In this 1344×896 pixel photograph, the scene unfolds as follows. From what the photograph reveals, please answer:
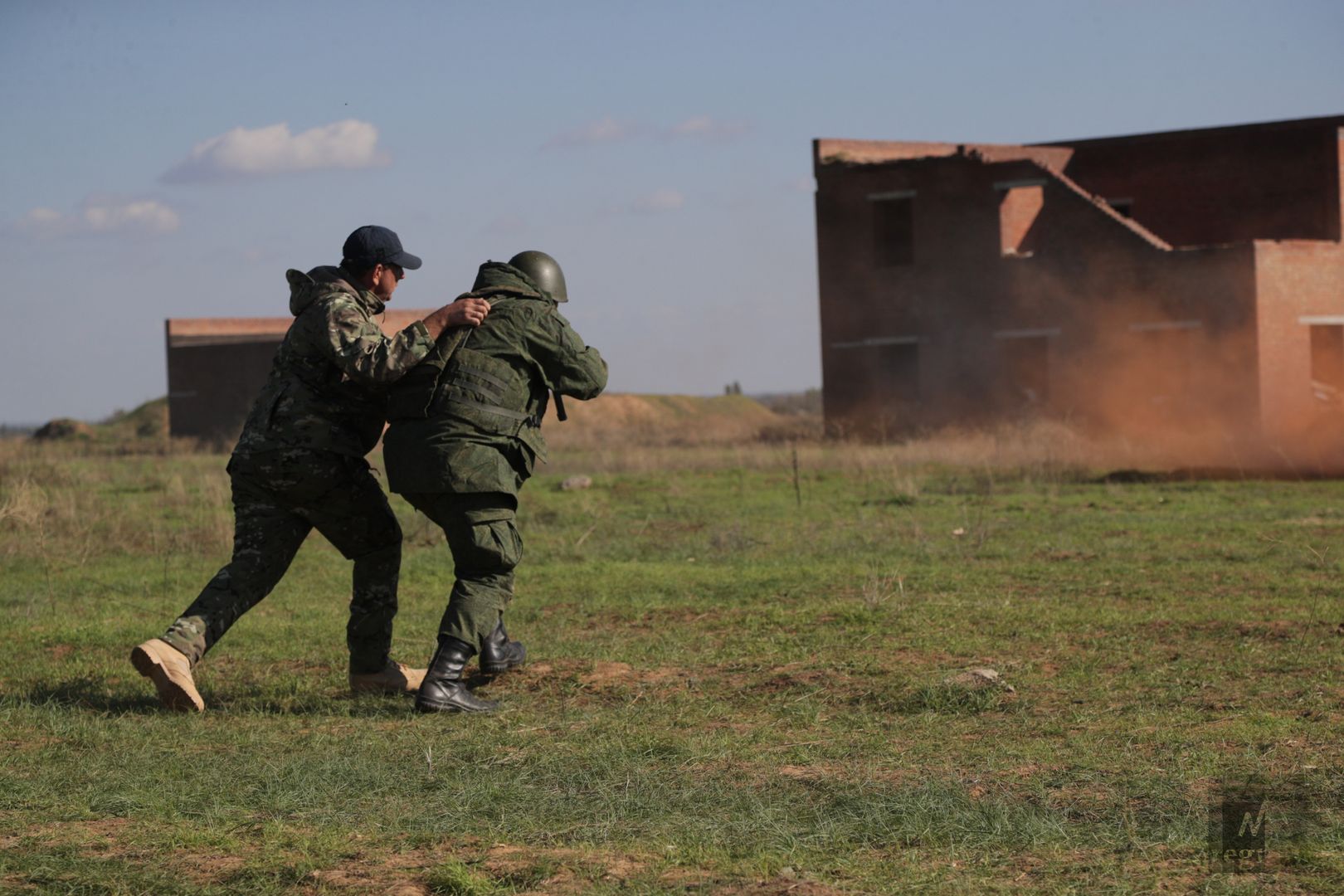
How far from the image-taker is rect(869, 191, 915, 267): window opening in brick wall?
32.0 metres

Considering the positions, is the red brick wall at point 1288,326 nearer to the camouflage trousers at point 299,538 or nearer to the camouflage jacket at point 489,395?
the camouflage jacket at point 489,395

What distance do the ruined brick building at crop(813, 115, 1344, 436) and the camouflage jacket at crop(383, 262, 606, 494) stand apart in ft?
72.6

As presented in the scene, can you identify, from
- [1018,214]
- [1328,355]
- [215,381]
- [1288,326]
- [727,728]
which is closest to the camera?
[727,728]

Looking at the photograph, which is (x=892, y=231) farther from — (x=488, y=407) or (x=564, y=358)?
(x=488, y=407)

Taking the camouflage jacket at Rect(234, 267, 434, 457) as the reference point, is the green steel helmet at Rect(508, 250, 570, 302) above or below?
above

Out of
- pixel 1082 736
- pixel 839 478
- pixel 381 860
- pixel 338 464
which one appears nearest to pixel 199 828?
pixel 381 860

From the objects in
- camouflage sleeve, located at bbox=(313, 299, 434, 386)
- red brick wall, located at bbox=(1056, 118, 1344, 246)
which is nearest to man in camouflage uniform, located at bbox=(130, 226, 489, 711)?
camouflage sleeve, located at bbox=(313, 299, 434, 386)

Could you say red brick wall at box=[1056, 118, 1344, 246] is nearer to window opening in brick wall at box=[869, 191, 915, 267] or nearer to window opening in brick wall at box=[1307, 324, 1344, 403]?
window opening in brick wall at box=[1307, 324, 1344, 403]

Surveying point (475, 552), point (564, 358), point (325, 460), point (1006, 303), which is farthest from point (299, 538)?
point (1006, 303)

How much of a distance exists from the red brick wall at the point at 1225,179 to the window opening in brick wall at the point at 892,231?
13.8ft

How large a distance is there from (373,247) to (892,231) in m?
27.4

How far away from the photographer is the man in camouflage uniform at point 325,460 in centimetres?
581

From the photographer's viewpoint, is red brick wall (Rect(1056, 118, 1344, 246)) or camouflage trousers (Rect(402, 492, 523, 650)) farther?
red brick wall (Rect(1056, 118, 1344, 246))

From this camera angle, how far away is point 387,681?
20.8ft
